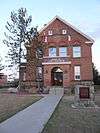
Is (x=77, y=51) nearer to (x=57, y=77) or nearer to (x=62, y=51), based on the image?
(x=62, y=51)

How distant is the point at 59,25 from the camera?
159ft

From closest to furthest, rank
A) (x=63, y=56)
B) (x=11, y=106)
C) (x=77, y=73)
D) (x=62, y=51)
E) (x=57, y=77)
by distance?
(x=11, y=106)
(x=63, y=56)
(x=77, y=73)
(x=62, y=51)
(x=57, y=77)

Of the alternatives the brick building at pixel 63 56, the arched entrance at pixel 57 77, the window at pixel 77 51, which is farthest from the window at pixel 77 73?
the arched entrance at pixel 57 77

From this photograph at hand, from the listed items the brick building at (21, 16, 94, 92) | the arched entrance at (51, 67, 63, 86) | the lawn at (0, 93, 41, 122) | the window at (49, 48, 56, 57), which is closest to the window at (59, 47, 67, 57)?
the brick building at (21, 16, 94, 92)

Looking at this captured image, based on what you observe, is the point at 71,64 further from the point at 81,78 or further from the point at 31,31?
the point at 31,31

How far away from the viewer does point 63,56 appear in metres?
46.6

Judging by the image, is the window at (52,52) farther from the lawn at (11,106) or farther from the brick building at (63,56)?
the lawn at (11,106)

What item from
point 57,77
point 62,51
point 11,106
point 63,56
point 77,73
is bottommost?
point 11,106

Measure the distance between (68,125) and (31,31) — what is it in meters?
34.2

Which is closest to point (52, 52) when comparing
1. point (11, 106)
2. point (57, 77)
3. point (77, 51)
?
point (77, 51)

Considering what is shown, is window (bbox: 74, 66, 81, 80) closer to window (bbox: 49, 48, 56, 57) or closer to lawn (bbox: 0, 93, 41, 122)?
window (bbox: 49, 48, 56, 57)

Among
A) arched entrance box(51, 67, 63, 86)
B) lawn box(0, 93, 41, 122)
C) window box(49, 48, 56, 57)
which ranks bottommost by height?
lawn box(0, 93, 41, 122)

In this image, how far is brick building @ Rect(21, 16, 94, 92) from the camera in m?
45.8

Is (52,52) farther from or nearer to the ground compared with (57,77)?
farther from the ground
